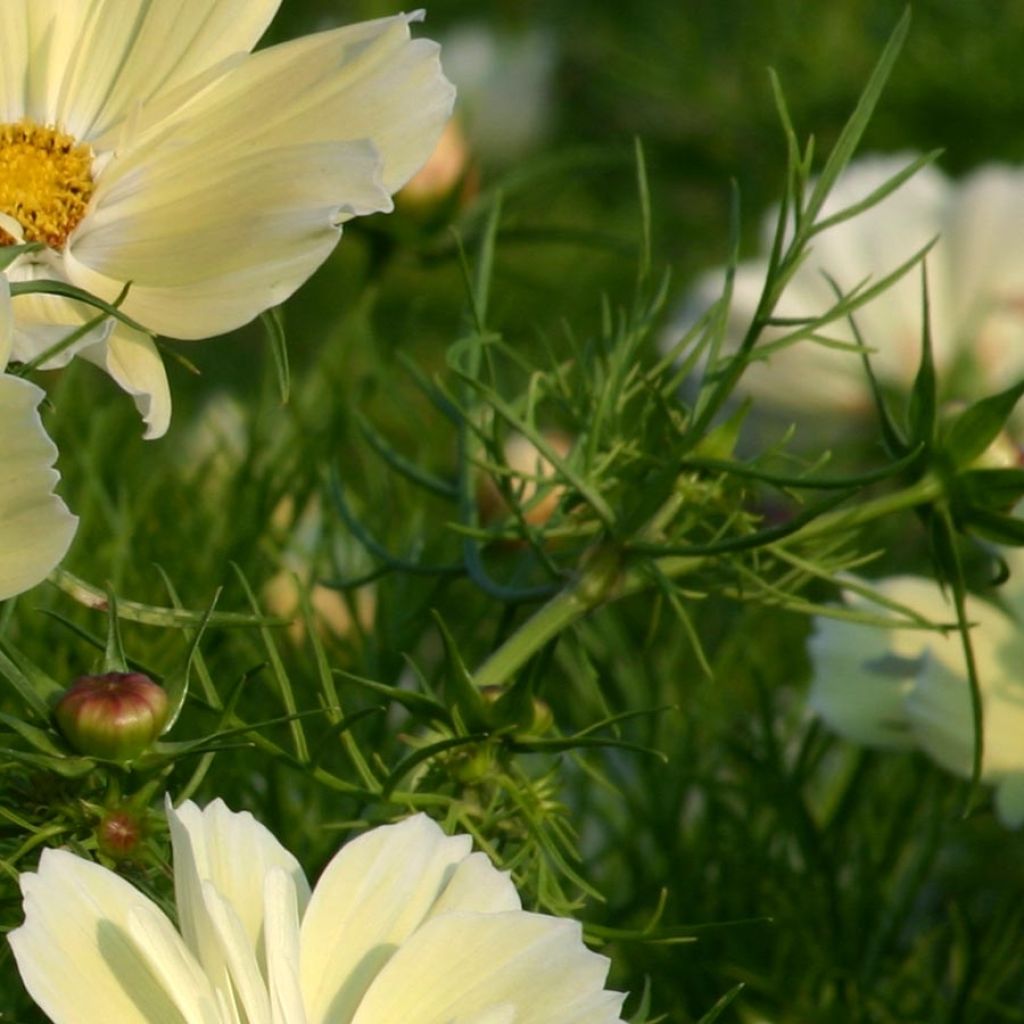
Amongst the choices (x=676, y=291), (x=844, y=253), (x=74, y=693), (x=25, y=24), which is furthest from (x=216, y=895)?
(x=676, y=291)

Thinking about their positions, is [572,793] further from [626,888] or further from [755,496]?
[755,496]

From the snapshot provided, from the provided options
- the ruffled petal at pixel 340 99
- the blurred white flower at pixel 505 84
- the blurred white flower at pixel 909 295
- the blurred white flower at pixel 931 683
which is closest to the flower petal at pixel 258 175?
the ruffled petal at pixel 340 99

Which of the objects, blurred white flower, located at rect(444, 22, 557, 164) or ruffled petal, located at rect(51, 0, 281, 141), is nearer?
ruffled petal, located at rect(51, 0, 281, 141)

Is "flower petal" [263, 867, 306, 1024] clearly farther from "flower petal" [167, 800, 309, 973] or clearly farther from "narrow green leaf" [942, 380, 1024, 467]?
"narrow green leaf" [942, 380, 1024, 467]

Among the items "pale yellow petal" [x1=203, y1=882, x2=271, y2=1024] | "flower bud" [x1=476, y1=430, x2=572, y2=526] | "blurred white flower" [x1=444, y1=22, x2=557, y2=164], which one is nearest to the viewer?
"pale yellow petal" [x1=203, y1=882, x2=271, y2=1024]

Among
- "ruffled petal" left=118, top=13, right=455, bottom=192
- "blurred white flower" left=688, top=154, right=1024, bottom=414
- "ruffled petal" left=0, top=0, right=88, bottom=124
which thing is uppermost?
"blurred white flower" left=688, top=154, right=1024, bottom=414

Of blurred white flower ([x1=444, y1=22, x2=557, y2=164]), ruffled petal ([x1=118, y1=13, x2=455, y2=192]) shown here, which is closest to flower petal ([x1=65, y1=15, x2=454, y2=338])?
ruffled petal ([x1=118, y1=13, x2=455, y2=192])
